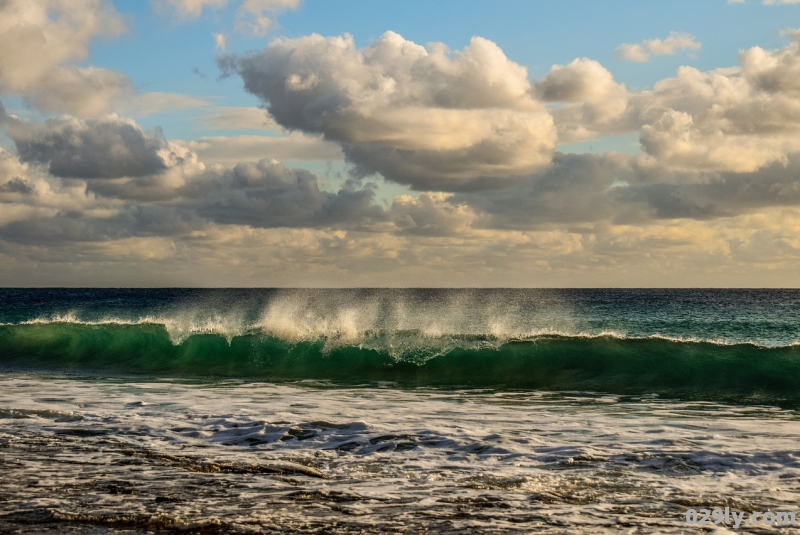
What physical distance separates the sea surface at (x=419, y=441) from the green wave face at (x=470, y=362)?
0.09m

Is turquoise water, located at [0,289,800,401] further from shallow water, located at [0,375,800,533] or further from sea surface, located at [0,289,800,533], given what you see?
shallow water, located at [0,375,800,533]

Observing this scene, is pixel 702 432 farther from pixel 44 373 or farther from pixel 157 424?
pixel 44 373

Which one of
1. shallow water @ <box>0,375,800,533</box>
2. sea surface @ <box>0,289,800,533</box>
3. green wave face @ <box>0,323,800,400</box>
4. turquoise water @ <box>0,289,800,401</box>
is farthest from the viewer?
turquoise water @ <box>0,289,800,401</box>

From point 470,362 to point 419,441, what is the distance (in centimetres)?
1263

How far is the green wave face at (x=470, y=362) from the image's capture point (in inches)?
739

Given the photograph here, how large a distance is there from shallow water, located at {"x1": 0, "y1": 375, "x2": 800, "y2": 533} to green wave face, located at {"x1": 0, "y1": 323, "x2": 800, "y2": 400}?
15.6 feet

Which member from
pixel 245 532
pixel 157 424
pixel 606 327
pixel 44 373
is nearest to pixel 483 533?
pixel 245 532

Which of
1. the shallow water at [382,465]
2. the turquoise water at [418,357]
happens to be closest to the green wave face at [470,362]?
the turquoise water at [418,357]

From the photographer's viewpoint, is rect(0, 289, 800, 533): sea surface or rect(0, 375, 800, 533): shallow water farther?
rect(0, 289, 800, 533): sea surface

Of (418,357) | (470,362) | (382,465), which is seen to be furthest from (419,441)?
(418,357)

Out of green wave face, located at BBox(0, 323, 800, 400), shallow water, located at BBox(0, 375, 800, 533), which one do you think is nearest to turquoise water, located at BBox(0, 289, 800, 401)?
green wave face, located at BBox(0, 323, 800, 400)

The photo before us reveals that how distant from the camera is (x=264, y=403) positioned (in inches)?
550

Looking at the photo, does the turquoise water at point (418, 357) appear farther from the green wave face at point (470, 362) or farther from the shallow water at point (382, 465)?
the shallow water at point (382, 465)

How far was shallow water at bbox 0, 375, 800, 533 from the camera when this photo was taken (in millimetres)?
6262
